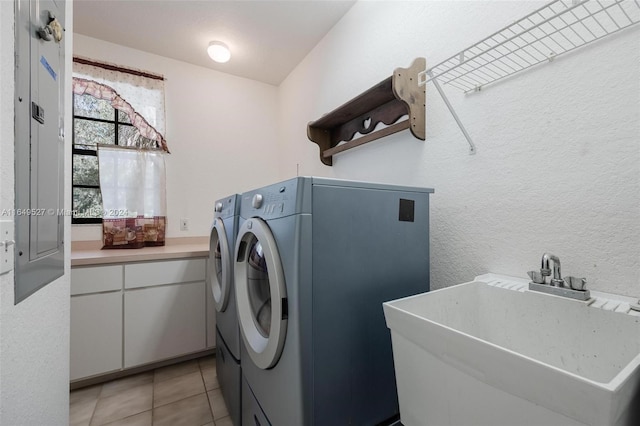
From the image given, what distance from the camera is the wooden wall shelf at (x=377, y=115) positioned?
1.38 meters

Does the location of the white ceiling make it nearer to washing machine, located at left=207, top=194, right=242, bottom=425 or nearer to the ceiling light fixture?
the ceiling light fixture

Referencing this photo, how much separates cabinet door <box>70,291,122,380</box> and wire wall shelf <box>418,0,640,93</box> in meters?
2.32

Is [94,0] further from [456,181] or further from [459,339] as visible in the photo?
[459,339]

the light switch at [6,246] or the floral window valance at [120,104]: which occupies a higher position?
the floral window valance at [120,104]

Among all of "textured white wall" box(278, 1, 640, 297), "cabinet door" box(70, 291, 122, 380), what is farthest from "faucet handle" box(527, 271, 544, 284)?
"cabinet door" box(70, 291, 122, 380)

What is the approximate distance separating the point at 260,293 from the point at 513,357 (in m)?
0.98

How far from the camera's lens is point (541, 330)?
0.87m

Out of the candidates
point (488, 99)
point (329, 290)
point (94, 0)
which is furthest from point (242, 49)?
point (329, 290)

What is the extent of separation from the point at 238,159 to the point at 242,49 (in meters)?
1.07

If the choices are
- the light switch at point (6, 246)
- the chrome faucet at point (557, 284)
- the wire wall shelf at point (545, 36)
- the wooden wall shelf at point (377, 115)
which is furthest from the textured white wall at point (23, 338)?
the chrome faucet at point (557, 284)

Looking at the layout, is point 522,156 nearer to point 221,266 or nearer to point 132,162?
point 221,266

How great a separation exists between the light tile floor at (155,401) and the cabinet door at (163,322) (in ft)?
0.46

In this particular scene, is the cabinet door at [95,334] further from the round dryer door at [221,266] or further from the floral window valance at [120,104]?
the floral window valance at [120,104]

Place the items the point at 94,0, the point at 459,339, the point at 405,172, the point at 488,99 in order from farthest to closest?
the point at 94,0
the point at 405,172
the point at 488,99
the point at 459,339
